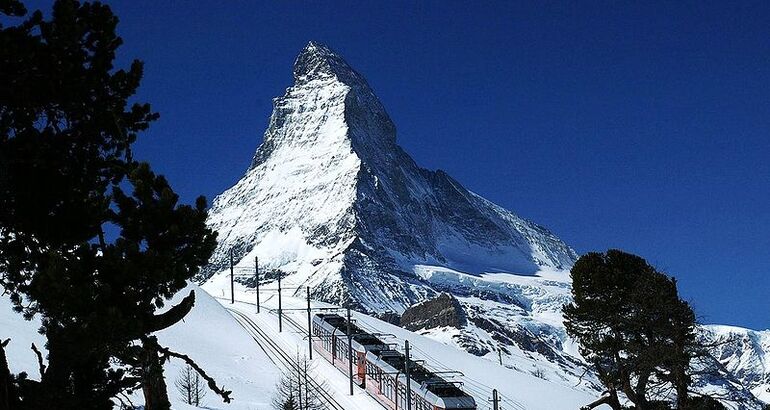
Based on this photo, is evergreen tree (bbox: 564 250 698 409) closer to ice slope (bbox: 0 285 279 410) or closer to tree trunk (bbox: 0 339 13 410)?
ice slope (bbox: 0 285 279 410)

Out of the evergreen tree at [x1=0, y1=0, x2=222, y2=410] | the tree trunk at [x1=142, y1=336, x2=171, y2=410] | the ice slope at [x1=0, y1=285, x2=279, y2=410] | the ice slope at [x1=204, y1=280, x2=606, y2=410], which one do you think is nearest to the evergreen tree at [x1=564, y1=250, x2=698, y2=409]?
the ice slope at [x1=204, y1=280, x2=606, y2=410]

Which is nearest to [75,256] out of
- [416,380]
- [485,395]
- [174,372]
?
[416,380]

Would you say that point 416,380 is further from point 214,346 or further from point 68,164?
point 68,164

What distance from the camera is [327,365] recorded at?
206 feet

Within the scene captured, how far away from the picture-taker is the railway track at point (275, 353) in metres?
51.7

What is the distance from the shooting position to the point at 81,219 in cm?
1412

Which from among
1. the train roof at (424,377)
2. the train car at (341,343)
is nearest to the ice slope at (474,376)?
the train car at (341,343)

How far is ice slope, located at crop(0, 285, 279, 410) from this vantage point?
4322 centimetres

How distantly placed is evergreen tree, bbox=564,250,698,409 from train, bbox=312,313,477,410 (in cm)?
779

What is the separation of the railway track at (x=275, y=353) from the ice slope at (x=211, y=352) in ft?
3.92

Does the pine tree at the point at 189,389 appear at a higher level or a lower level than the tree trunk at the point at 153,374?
higher

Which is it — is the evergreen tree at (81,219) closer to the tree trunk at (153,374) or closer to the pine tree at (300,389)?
the tree trunk at (153,374)

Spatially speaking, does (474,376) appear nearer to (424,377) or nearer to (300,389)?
(424,377)

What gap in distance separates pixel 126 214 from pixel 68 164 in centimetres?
189
